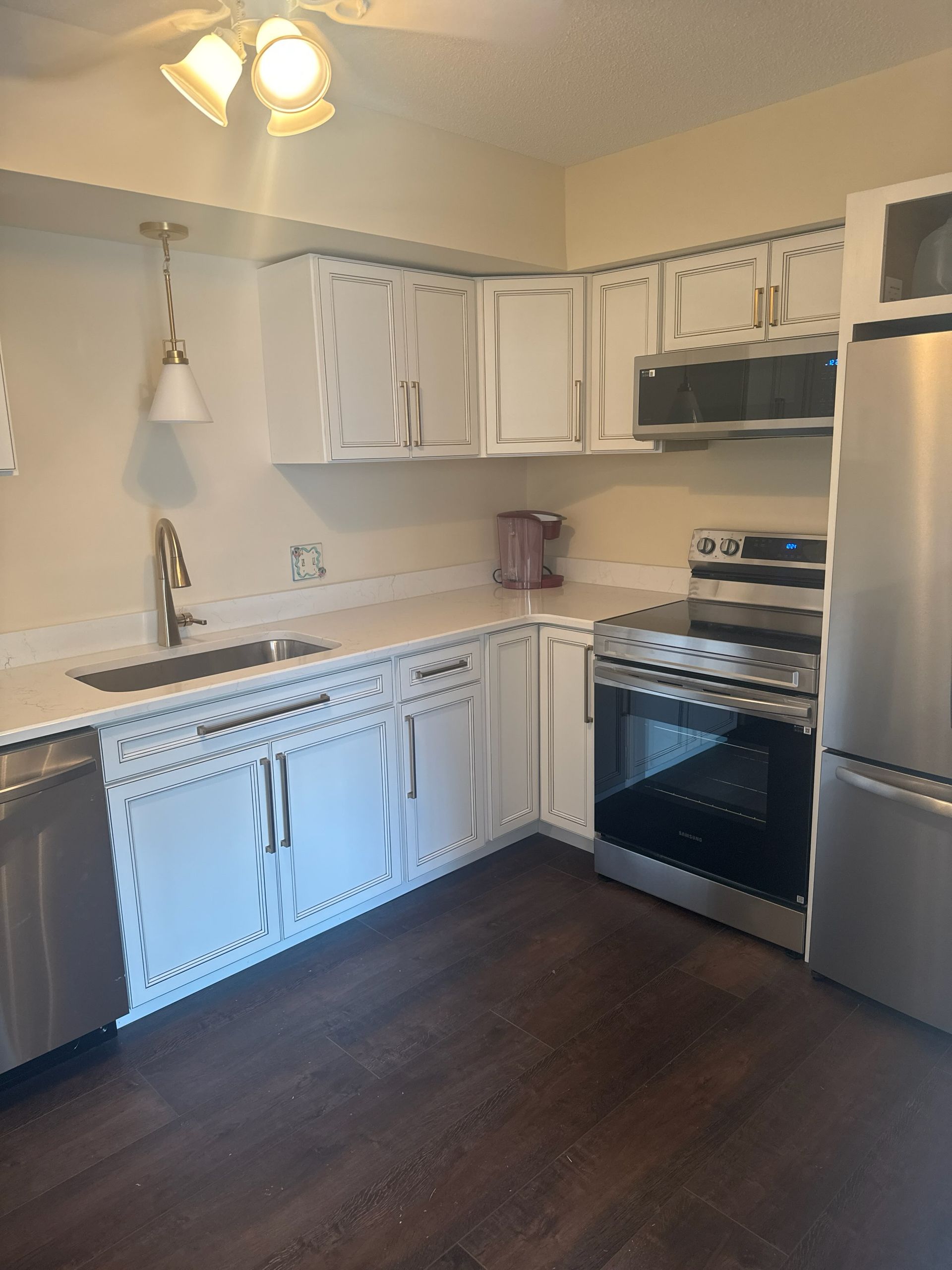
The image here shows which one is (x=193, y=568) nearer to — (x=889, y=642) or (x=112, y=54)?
(x=112, y=54)

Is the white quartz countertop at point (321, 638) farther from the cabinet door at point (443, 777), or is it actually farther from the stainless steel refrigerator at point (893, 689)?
the stainless steel refrigerator at point (893, 689)

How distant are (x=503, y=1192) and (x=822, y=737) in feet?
4.54

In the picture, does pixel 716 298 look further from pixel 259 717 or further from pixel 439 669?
pixel 259 717

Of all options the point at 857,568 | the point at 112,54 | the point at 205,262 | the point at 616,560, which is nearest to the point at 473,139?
the point at 205,262

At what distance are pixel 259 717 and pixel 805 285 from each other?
6.93 ft

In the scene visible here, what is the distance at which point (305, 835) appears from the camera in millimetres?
2557

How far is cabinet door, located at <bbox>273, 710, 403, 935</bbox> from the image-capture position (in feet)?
8.25

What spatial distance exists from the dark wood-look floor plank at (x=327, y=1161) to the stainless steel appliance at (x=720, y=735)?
32.6 inches

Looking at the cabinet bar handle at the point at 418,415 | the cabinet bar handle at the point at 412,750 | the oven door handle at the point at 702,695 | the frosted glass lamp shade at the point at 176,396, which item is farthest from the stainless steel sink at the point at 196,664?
the oven door handle at the point at 702,695

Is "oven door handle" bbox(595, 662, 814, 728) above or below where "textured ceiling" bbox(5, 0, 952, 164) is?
below

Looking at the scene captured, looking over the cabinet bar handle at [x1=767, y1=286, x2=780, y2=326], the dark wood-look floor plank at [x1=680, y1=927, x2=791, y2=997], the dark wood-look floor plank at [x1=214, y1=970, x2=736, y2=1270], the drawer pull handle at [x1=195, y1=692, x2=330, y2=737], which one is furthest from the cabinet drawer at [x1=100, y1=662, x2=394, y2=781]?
the cabinet bar handle at [x1=767, y1=286, x2=780, y2=326]

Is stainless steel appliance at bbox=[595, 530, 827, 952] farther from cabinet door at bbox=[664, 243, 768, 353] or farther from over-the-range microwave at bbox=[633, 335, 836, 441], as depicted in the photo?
cabinet door at bbox=[664, 243, 768, 353]

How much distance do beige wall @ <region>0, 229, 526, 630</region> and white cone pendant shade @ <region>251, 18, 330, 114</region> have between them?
100cm

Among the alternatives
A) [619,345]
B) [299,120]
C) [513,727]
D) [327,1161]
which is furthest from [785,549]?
[327,1161]
